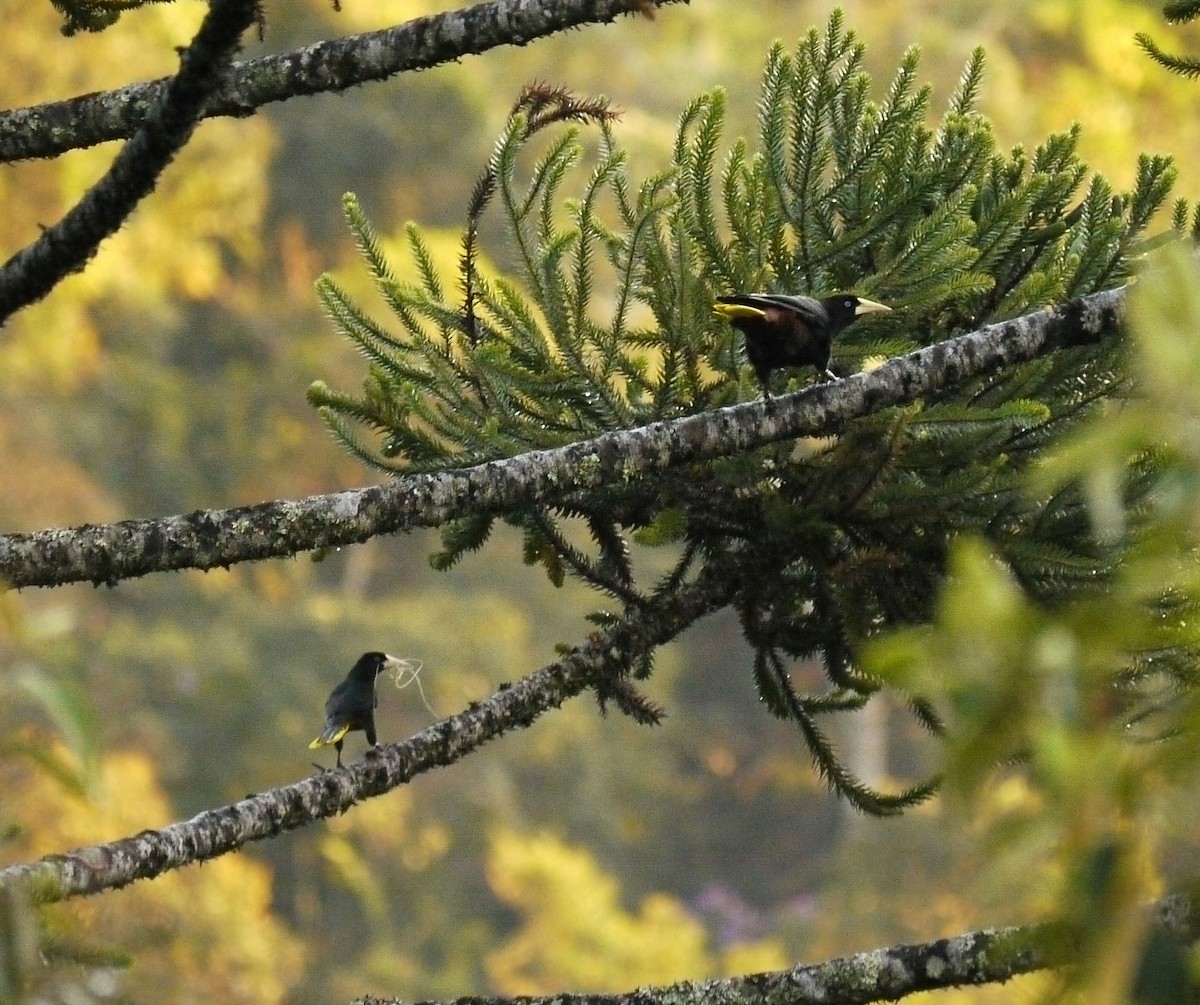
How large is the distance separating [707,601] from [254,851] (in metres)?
18.8

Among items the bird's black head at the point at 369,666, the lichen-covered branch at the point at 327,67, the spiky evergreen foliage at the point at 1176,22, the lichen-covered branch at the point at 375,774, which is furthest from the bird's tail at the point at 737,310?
the bird's black head at the point at 369,666

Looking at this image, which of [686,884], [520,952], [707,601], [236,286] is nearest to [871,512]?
[707,601]

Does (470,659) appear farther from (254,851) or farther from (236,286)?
(236,286)

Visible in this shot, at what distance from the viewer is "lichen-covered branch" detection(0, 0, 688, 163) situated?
9.97 ft

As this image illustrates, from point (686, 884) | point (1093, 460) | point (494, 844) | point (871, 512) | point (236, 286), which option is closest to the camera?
point (1093, 460)

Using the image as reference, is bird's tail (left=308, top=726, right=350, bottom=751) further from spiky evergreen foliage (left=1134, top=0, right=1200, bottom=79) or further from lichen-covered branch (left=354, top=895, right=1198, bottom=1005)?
spiky evergreen foliage (left=1134, top=0, right=1200, bottom=79)

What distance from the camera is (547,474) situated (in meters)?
3.33

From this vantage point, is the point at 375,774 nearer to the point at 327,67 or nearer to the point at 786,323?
the point at 786,323

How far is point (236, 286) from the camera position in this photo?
2919cm

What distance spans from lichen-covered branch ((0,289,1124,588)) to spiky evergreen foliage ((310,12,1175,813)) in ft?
1.39

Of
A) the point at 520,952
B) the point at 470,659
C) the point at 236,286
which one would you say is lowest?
the point at 520,952

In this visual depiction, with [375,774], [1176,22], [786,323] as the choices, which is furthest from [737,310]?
[375,774]

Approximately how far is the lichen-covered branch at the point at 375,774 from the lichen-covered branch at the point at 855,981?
0.43m

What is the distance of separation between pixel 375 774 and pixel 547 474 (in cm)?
81
